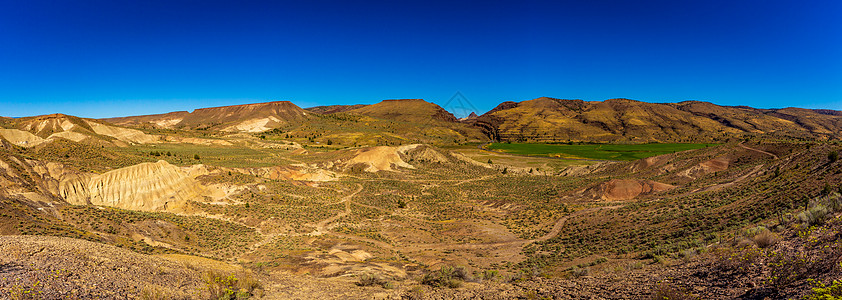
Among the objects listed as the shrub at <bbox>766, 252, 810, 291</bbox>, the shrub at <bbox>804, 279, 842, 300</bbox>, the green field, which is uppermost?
the green field

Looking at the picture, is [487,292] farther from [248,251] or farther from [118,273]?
[248,251]

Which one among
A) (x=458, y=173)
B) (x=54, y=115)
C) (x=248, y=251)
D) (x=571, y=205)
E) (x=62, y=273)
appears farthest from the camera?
(x=54, y=115)

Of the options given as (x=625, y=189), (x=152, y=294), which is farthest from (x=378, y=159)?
(x=152, y=294)

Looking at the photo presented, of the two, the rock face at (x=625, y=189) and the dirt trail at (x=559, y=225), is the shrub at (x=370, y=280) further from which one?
the rock face at (x=625, y=189)

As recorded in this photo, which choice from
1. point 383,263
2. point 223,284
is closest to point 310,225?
point 383,263

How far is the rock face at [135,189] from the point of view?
34.4 metres

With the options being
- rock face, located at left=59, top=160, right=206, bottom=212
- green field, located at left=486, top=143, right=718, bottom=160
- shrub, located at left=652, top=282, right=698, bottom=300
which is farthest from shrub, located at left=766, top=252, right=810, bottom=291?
green field, located at left=486, top=143, right=718, bottom=160

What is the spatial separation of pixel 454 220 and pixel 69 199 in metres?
38.9

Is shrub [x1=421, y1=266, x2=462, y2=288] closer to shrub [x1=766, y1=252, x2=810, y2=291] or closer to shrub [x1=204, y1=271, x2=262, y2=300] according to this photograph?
shrub [x1=204, y1=271, x2=262, y2=300]

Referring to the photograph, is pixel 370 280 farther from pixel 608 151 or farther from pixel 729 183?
pixel 608 151

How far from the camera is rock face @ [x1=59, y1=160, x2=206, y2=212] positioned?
34.4 metres

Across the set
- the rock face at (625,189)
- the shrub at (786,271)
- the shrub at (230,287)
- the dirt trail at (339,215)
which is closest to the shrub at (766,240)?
the shrub at (786,271)

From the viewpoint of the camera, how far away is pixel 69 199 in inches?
1296

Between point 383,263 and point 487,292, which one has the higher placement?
point 487,292
